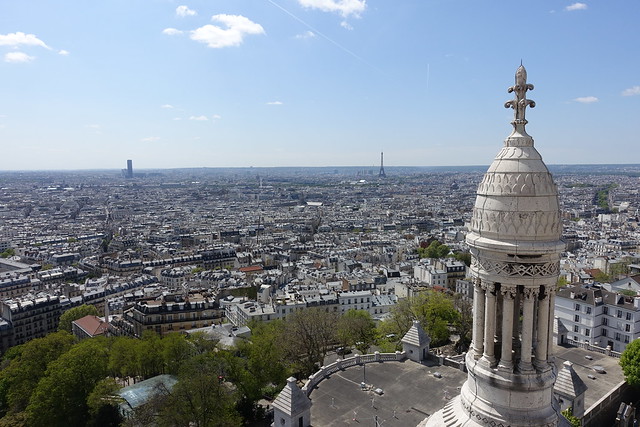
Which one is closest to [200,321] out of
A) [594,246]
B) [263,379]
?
[263,379]

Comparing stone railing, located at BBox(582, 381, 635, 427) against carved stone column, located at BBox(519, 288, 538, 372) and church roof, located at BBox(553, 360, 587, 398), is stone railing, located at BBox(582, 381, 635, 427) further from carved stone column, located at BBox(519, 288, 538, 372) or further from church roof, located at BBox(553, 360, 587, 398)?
carved stone column, located at BBox(519, 288, 538, 372)

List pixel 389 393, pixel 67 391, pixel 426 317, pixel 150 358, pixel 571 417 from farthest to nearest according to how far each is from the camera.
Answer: pixel 426 317 → pixel 150 358 → pixel 67 391 → pixel 389 393 → pixel 571 417

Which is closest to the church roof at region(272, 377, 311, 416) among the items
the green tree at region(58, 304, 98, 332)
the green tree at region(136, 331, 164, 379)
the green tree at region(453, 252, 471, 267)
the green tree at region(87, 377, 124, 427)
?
the green tree at region(87, 377, 124, 427)

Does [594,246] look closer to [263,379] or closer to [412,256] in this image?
[412,256]

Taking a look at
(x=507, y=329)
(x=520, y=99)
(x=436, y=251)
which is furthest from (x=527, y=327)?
(x=436, y=251)

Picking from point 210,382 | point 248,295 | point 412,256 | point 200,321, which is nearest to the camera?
point 210,382

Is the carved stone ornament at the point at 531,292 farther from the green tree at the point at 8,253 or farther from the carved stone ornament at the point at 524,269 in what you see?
the green tree at the point at 8,253

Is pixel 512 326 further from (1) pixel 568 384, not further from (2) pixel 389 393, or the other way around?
(1) pixel 568 384
